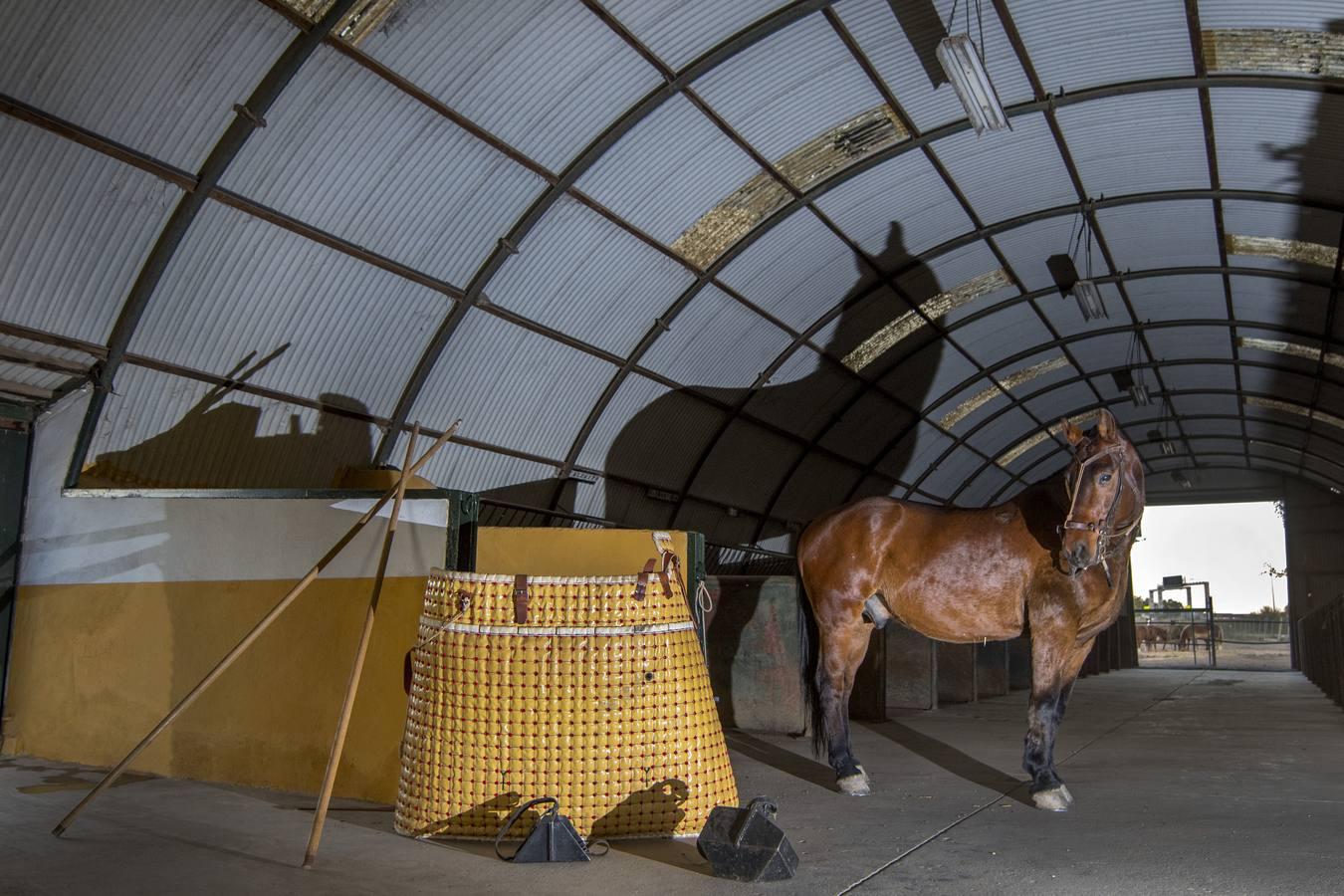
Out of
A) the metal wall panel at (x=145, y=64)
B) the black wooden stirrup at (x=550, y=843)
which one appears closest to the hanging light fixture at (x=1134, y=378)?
the metal wall panel at (x=145, y=64)

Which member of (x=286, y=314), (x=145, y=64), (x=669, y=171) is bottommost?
(x=286, y=314)

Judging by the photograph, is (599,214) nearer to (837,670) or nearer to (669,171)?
(669,171)

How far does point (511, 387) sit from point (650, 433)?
3794 millimetres

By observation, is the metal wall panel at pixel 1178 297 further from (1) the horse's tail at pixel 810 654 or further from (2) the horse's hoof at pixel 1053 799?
(2) the horse's hoof at pixel 1053 799

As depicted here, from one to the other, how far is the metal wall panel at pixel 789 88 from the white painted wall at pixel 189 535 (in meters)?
8.52

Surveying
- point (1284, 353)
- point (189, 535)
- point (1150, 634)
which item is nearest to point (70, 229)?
point (189, 535)

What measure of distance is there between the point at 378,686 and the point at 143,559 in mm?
2528

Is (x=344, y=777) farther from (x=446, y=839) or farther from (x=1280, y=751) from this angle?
(x=1280, y=751)

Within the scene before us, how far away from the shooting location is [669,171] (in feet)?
47.8

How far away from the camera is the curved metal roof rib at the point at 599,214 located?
33.9 ft

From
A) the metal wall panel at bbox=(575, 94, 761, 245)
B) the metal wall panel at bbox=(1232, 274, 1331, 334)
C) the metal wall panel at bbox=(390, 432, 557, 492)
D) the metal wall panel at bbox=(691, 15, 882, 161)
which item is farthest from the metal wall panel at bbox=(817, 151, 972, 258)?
the metal wall panel at bbox=(390, 432, 557, 492)

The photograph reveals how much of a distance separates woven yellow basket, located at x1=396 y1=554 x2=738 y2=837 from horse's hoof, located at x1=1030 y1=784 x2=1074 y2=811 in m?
2.09

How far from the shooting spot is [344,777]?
634cm

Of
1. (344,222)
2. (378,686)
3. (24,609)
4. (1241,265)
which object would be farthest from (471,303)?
(1241,265)
